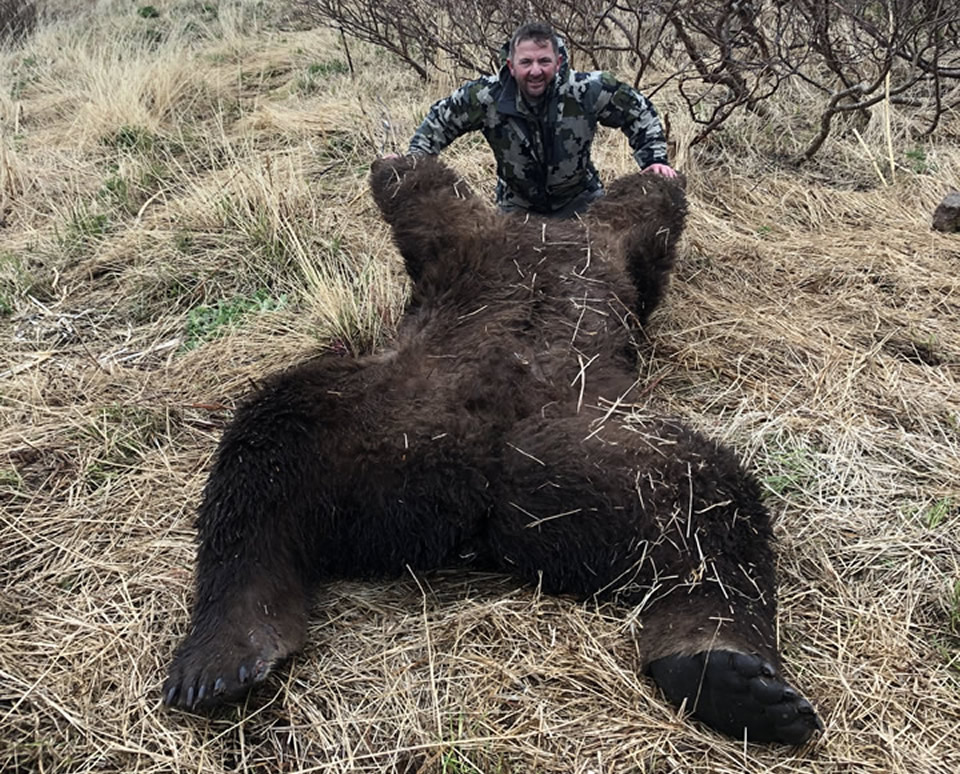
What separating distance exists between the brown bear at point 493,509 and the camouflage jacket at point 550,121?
1.93 m

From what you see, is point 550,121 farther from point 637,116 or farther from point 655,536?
point 655,536

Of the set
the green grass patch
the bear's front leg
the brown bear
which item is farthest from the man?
the bear's front leg

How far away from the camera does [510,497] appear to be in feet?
8.26

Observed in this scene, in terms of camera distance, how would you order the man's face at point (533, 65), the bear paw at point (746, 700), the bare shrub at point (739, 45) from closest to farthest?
the bear paw at point (746, 700) → the man's face at point (533, 65) → the bare shrub at point (739, 45)

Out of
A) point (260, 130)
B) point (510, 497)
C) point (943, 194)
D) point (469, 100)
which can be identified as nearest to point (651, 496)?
point (510, 497)

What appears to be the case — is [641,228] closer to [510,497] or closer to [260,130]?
[510,497]

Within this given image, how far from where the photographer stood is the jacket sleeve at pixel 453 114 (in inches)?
180

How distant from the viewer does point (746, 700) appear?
80.2 inches

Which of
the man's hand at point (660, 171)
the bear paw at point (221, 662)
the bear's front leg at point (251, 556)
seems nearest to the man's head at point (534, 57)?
the man's hand at point (660, 171)

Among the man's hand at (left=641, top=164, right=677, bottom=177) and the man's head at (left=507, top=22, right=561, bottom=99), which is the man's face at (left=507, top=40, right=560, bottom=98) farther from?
the man's hand at (left=641, top=164, right=677, bottom=177)

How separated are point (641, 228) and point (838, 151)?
10.6 feet

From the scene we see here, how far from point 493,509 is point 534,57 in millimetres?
2736

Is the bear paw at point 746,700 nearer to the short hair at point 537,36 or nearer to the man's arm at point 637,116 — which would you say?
the man's arm at point 637,116

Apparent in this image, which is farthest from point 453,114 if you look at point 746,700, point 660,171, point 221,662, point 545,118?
point 746,700
